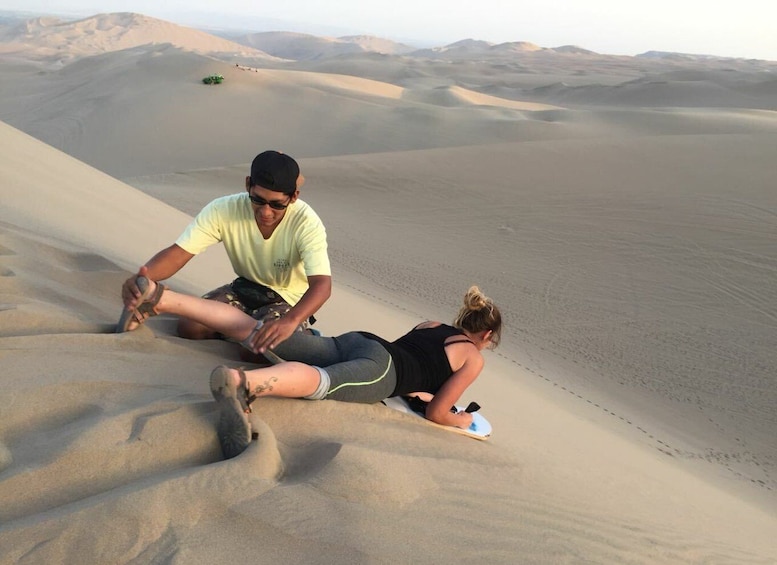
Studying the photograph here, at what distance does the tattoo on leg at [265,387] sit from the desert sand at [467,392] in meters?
0.12

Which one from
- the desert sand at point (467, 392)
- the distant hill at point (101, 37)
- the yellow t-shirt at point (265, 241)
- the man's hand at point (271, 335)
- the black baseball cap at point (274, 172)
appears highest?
the black baseball cap at point (274, 172)

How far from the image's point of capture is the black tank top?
3264 mm

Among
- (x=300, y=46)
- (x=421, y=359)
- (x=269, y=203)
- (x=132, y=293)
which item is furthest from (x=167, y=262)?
(x=300, y=46)

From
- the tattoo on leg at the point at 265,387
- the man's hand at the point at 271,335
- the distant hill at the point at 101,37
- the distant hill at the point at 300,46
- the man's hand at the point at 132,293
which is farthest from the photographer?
the distant hill at the point at 300,46

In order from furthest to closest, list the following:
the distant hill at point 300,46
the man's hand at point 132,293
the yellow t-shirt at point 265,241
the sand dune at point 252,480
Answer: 1. the distant hill at point 300,46
2. the yellow t-shirt at point 265,241
3. the man's hand at point 132,293
4. the sand dune at point 252,480

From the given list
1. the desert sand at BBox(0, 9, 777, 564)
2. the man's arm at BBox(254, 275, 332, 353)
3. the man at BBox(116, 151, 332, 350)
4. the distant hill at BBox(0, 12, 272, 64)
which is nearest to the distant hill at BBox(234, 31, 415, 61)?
the distant hill at BBox(0, 12, 272, 64)

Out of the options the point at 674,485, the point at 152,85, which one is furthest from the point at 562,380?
the point at 152,85

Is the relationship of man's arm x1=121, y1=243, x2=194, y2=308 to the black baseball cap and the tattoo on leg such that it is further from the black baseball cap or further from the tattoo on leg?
the tattoo on leg

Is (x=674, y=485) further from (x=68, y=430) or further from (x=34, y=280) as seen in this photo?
(x=34, y=280)

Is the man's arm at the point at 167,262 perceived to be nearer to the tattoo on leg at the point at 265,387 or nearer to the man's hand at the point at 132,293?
the man's hand at the point at 132,293

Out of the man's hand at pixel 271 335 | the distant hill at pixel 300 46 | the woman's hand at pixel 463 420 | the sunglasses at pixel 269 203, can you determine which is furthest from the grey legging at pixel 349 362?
the distant hill at pixel 300 46

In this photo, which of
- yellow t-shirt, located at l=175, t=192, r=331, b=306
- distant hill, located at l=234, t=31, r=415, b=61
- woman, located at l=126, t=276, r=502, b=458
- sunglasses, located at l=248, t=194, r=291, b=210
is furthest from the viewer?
distant hill, located at l=234, t=31, r=415, b=61

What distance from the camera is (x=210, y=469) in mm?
2115

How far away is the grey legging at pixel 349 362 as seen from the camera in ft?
9.73
